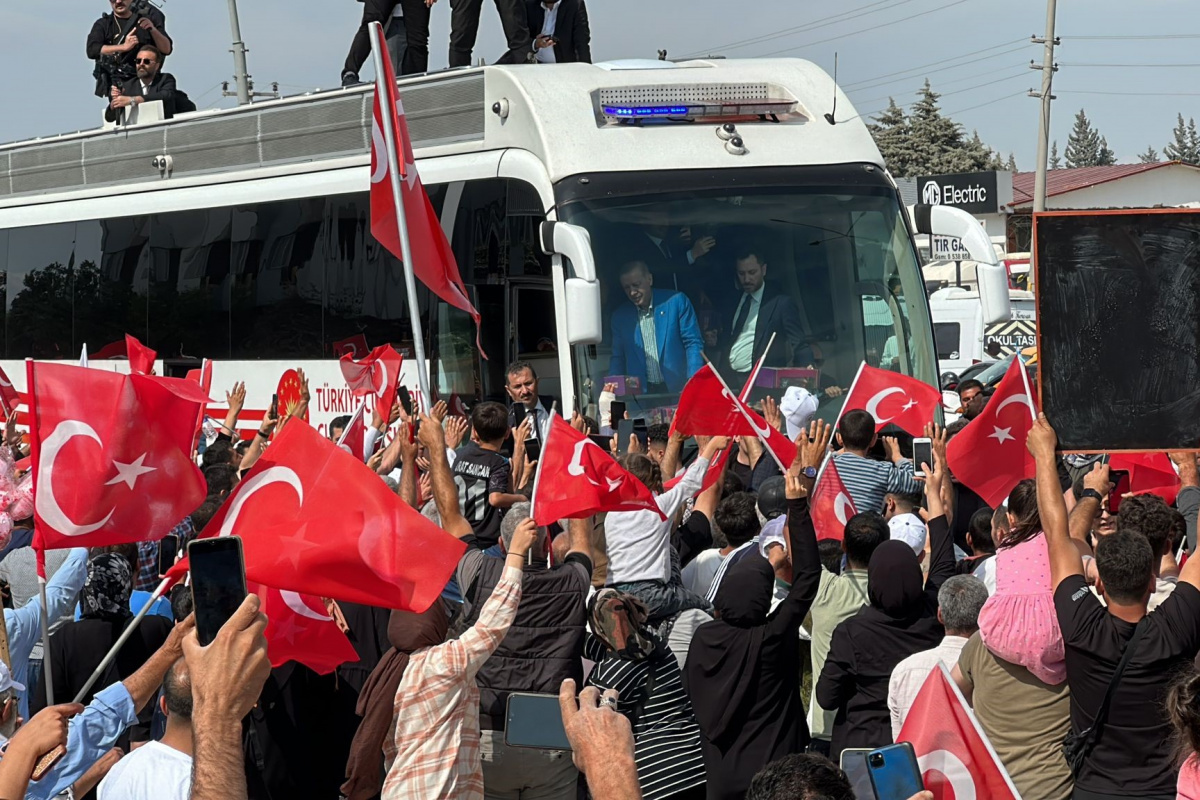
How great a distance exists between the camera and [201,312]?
52.3 ft

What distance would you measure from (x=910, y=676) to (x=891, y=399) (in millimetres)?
4543

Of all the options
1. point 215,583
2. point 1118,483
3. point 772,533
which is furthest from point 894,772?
point 1118,483

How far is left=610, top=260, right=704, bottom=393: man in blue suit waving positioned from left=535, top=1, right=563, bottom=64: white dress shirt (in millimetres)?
3571

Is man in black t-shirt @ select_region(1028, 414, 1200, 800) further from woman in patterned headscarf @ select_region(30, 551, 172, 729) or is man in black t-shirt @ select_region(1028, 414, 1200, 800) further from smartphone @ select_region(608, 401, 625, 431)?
smartphone @ select_region(608, 401, 625, 431)

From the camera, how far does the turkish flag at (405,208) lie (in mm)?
10594

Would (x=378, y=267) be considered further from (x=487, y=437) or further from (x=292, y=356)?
(x=487, y=437)

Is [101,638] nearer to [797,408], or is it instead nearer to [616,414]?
[616,414]

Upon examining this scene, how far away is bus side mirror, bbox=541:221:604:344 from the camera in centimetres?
1030

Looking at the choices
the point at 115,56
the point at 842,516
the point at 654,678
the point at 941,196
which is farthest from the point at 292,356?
the point at 941,196

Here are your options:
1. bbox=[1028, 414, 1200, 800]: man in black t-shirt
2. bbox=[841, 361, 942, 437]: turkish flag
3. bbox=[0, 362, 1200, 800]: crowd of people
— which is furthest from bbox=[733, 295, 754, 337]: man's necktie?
bbox=[1028, 414, 1200, 800]: man in black t-shirt

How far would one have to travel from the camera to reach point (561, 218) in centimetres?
1131

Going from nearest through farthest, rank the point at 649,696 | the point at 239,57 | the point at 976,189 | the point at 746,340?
the point at 649,696 < the point at 746,340 < the point at 239,57 < the point at 976,189

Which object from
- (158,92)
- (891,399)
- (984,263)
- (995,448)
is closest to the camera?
(995,448)

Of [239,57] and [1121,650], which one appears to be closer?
[1121,650]
